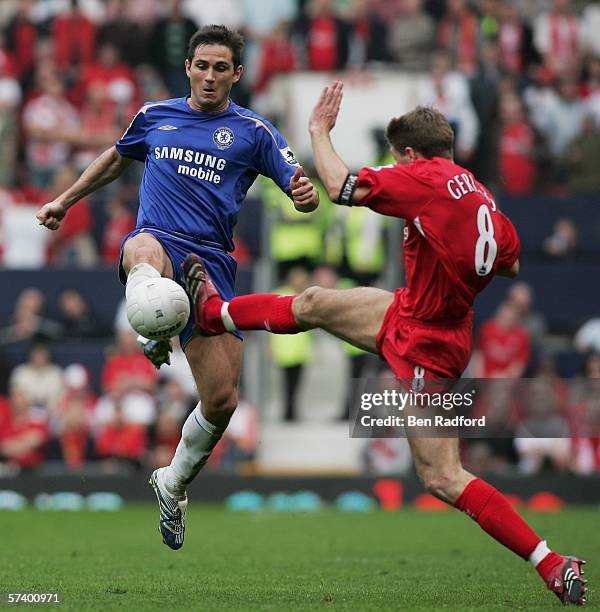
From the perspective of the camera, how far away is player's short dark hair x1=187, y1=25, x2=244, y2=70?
342 inches

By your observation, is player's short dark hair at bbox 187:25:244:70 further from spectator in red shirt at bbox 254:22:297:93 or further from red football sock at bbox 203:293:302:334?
spectator in red shirt at bbox 254:22:297:93

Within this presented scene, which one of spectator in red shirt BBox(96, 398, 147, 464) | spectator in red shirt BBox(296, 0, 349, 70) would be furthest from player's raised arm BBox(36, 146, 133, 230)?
spectator in red shirt BBox(296, 0, 349, 70)

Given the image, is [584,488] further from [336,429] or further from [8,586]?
[8,586]

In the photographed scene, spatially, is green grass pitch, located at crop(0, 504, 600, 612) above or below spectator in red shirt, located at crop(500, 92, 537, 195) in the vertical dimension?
below

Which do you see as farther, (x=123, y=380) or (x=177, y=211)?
(x=123, y=380)

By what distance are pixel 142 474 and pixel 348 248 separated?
4.45 metres

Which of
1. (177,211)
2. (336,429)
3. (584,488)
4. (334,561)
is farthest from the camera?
(336,429)

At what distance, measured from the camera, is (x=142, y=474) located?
642 inches

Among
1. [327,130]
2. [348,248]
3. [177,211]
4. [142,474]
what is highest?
[327,130]

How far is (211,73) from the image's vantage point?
8664 mm

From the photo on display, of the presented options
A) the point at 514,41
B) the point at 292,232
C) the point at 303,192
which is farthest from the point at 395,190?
the point at 514,41

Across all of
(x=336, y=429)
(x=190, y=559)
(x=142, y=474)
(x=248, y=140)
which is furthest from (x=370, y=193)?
(x=336, y=429)

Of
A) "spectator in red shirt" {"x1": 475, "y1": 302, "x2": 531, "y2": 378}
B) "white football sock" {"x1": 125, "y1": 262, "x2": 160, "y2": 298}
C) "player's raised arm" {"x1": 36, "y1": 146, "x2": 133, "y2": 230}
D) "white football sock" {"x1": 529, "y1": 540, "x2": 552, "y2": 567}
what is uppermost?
"player's raised arm" {"x1": 36, "y1": 146, "x2": 133, "y2": 230}

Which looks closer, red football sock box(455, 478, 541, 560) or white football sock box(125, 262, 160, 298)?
red football sock box(455, 478, 541, 560)
